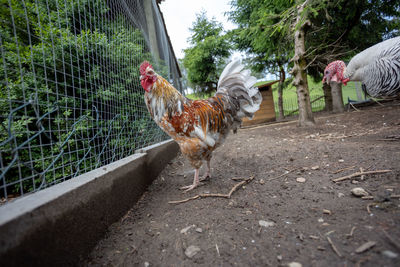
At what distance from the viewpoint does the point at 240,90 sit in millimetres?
2789

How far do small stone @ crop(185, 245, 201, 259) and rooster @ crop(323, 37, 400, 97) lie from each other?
4230 millimetres

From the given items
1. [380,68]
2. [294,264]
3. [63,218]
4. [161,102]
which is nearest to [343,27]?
[380,68]

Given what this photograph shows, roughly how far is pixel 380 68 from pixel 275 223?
379cm

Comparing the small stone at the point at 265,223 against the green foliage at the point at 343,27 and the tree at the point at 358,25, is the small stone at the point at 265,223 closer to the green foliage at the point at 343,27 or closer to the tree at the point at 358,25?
the green foliage at the point at 343,27

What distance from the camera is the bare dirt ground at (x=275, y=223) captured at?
0.96 meters

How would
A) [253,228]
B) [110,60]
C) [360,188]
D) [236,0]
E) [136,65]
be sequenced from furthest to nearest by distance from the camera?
[236,0]
[136,65]
[110,60]
[360,188]
[253,228]

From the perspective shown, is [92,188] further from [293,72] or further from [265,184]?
[293,72]

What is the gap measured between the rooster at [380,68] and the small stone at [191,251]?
4230 mm

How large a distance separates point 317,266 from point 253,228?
44 cm

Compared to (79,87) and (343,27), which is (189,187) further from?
(343,27)

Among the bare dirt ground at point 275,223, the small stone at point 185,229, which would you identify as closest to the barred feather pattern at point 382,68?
the bare dirt ground at point 275,223

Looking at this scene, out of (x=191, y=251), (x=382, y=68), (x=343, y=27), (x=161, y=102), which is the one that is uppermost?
(x=343, y=27)

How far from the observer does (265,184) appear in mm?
1975

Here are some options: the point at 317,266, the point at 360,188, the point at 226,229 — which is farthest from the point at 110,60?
the point at 360,188
